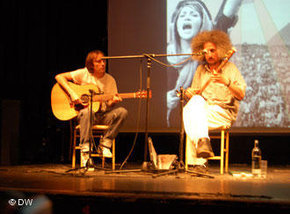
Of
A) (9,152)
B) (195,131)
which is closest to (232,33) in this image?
(195,131)

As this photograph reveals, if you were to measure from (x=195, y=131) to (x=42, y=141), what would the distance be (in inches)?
104

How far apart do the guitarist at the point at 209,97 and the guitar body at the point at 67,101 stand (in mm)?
1075

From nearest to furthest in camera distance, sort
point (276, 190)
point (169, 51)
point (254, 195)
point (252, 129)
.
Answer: point (254, 195)
point (276, 190)
point (252, 129)
point (169, 51)

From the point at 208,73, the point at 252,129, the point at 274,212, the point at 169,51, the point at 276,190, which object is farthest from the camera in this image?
the point at 169,51

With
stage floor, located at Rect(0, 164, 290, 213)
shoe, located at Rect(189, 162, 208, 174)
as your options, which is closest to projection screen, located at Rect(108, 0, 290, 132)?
shoe, located at Rect(189, 162, 208, 174)

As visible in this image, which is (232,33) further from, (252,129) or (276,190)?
(276,190)

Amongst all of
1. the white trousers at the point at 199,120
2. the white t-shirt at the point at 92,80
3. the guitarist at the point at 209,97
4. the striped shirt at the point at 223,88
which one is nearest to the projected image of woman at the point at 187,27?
the guitarist at the point at 209,97

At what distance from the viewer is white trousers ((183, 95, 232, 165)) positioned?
331 cm

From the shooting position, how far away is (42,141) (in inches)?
199

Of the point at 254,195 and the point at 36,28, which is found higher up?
the point at 36,28

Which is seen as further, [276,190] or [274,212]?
[276,190]

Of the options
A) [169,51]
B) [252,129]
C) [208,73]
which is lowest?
[252,129]

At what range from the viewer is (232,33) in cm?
450

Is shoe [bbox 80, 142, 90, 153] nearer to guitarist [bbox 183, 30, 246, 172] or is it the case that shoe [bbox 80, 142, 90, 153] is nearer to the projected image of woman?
guitarist [bbox 183, 30, 246, 172]
